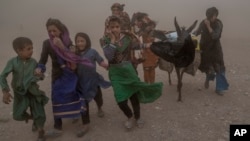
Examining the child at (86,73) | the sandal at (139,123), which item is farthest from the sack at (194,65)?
the child at (86,73)

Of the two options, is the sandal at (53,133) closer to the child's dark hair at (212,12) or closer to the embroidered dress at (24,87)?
the embroidered dress at (24,87)

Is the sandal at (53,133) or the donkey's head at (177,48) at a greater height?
the donkey's head at (177,48)

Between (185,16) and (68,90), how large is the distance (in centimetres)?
1255

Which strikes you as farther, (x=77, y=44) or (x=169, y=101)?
(x=169, y=101)

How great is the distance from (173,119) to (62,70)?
6.15 feet

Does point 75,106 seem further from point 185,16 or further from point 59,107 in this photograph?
point 185,16

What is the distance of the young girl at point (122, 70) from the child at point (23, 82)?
996 mm

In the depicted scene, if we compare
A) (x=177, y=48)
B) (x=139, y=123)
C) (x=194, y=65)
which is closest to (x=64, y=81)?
(x=139, y=123)

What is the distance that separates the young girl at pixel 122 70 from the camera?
4562mm

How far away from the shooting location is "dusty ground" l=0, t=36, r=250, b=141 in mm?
4754

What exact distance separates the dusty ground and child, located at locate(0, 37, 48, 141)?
0.57m

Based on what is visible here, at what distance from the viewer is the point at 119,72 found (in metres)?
4.66

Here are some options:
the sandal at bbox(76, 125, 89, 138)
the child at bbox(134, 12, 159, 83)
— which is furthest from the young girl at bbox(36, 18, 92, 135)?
the child at bbox(134, 12, 159, 83)

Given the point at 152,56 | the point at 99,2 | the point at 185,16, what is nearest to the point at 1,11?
the point at 99,2
